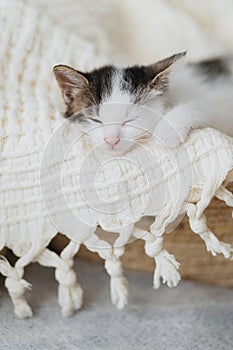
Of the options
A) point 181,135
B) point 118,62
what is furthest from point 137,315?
point 118,62

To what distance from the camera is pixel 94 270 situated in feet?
4.62

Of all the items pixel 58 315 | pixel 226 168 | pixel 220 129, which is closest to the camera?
pixel 226 168

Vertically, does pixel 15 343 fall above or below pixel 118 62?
below

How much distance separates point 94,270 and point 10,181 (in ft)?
1.27

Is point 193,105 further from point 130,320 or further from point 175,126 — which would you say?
point 130,320

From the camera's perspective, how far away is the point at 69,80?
3.54ft

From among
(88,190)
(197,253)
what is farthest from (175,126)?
(197,253)

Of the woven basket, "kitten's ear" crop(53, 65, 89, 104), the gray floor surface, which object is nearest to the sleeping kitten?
"kitten's ear" crop(53, 65, 89, 104)

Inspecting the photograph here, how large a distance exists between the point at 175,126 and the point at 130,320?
0.41 metres

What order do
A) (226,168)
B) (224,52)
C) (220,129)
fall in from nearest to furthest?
(226,168), (220,129), (224,52)

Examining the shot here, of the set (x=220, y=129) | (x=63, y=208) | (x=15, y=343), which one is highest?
(x=220, y=129)

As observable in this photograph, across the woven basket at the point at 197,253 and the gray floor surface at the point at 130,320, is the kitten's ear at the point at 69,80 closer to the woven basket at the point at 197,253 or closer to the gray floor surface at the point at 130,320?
the woven basket at the point at 197,253

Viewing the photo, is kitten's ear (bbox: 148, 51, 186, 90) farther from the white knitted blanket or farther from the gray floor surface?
the gray floor surface

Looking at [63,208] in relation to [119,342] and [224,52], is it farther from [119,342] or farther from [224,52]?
[224,52]
